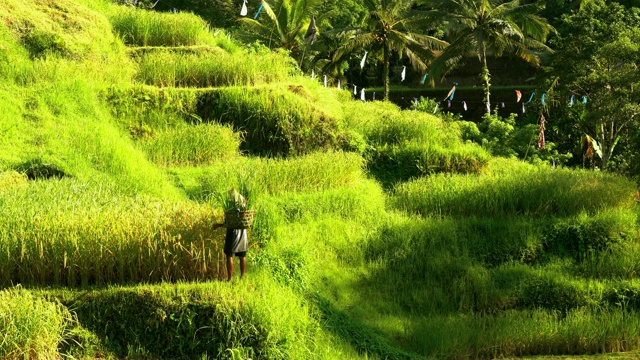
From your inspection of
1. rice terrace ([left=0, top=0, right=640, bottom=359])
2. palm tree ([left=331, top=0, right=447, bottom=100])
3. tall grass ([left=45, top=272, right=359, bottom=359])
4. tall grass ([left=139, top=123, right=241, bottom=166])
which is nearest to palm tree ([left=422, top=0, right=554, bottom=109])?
palm tree ([left=331, top=0, right=447, bottom=100])

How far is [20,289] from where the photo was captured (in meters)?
6.14

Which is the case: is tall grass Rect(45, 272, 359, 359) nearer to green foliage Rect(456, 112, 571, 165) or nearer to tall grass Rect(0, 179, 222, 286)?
tall grass Rect(0, 179, 222, 286)

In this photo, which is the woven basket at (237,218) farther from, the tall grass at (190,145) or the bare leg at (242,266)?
the tall grass at (190,145)

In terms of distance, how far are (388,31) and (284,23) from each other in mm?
3395

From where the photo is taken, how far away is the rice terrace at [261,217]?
618 centimetres

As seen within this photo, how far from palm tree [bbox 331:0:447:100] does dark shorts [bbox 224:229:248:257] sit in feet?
59.5

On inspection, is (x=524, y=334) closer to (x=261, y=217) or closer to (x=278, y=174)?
(x=261, y=217)

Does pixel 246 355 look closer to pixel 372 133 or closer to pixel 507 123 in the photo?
pixel 372 133

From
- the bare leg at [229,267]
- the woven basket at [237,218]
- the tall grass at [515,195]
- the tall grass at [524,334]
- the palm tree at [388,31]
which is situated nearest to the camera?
the woven basket at [237,218]

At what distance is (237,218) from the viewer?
6.43 metres

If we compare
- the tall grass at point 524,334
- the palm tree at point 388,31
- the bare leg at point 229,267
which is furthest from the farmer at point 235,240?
the palm tree at point 388,31

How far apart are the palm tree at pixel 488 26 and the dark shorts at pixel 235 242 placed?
54.6 feet

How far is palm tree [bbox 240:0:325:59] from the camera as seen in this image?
981 inches

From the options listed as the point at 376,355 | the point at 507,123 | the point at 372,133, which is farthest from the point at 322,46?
the point at 376,355
